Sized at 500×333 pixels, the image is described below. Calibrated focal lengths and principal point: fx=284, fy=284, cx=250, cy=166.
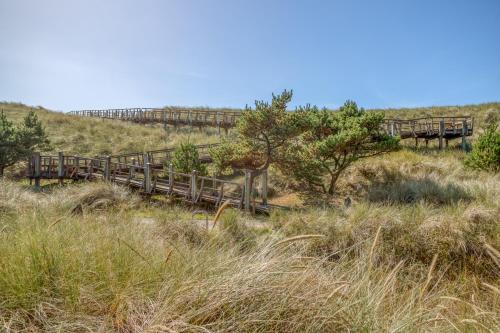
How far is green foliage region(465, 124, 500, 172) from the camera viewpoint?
13.7 metres

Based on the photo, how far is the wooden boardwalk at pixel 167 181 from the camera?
1235 cm

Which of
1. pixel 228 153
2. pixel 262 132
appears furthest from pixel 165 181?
pixel 262 132

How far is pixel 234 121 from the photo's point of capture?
3106cm

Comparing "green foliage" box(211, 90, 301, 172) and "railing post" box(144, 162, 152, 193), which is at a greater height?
"green foliage" box(211, 90, 301, 172)

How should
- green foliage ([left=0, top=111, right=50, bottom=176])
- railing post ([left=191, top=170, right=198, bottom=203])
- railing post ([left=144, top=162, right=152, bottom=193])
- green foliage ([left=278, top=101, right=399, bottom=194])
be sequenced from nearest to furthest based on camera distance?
1. railing post ([left=191, top=170, right=198, bottom=203])
2. green foliage ([left=278, top=101, right=399, bottom=194])
3. railing post ([left=144, top=162, right=152, bottom=193])
4. green foliage ([left=0, top=111, right=50, bottom=176])

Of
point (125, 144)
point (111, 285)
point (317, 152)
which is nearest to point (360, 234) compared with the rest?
point (111, 285)

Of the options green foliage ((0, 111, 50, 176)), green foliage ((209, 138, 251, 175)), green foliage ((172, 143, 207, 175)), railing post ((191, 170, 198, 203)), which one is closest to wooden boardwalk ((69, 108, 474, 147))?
green foliage ((172, 143, 207, 175))

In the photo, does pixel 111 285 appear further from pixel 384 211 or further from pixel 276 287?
pixel 384 211

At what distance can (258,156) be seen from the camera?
14383 mm

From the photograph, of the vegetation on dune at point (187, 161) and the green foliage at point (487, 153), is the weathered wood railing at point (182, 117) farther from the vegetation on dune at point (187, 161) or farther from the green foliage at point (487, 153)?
the green foliage at point (487, 153)

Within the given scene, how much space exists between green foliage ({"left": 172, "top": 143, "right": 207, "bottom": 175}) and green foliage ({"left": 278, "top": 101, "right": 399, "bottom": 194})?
16.8ft

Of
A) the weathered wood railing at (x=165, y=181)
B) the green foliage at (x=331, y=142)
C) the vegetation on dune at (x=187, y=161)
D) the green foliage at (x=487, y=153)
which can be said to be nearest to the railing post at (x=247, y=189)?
the weathered wood railing at (x=165, y=181)

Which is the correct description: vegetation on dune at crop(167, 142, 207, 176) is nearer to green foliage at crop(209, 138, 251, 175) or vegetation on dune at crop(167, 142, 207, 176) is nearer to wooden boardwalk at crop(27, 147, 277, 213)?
wooden boardwalk at crop(27, 147, 277, 213)

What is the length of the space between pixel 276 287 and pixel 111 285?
1090 millimetres
